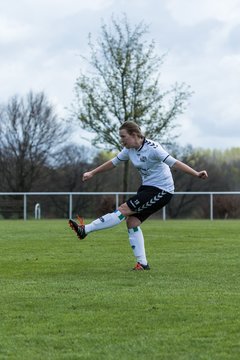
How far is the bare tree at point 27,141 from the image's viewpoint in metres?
58.9

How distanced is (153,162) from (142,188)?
459 millimetres

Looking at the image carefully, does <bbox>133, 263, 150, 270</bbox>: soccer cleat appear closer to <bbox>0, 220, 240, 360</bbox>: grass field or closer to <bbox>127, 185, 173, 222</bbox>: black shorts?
<bbox>0, 220, 240, 360</bbox>: grass field

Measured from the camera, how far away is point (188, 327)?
19.0 ft

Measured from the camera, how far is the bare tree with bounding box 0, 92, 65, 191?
5888cm

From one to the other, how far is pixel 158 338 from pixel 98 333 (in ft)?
1.55

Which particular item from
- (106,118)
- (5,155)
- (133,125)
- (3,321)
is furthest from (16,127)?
(3,321)

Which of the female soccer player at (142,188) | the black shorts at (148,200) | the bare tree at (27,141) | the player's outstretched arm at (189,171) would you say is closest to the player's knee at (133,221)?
the female soccer player at (142,188)

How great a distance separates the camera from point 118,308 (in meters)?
6.62

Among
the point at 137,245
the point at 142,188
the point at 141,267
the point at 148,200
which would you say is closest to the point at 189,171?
the point at 148,200

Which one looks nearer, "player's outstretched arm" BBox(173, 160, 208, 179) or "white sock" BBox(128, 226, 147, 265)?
"player's outstretched arm" BBox(173, 160, 208, 179)

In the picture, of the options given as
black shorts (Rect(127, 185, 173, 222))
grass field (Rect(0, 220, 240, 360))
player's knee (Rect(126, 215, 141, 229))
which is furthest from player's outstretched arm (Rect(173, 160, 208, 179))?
grass field (Rect(0, 220, 240, 360))

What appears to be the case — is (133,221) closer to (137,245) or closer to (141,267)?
(137,245)

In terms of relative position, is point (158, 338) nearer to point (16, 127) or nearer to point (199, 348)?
point (199, 348)

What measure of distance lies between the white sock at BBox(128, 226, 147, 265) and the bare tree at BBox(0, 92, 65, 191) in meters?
48.2
